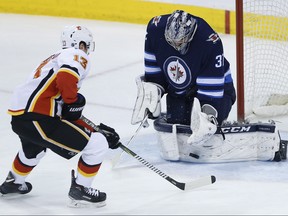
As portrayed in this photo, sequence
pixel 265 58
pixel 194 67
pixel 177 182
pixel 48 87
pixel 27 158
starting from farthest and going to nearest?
pixel 265 58, pixel 194 67, pixel 177 182, pixel 27 158, pixel 48 87

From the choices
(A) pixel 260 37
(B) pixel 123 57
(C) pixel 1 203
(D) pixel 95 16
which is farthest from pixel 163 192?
(D) pixel 95 16

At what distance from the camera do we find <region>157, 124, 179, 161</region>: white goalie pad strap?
139 inches

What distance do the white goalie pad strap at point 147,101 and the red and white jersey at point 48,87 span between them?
634 millimetres

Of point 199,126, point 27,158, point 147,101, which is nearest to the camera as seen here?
point 27,158

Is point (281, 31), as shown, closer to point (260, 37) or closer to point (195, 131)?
point (260, 37)

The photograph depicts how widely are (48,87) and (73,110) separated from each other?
0.38 feet

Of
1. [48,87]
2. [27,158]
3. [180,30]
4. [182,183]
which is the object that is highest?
[180,30]

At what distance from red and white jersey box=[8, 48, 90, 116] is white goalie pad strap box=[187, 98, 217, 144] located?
57cm

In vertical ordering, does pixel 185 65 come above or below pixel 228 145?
above

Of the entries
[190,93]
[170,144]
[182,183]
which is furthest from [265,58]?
[182,183]

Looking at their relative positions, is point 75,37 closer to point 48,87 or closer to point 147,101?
point 48,87

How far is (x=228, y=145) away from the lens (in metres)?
3.54

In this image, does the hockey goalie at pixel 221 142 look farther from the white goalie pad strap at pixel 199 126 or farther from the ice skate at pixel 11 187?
the ice skate at pixel 11 187

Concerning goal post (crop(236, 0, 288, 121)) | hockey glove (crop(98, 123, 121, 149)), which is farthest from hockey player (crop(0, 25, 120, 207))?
goal post (crop(236, 0, 288, 121))
